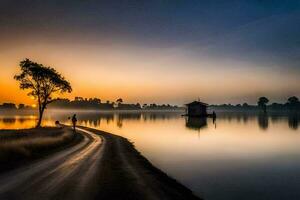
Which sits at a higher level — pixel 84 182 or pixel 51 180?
pixel 51 180

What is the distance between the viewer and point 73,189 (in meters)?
15.5

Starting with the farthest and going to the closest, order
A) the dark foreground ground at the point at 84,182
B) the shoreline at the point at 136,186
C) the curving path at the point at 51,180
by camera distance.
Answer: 1. the shoreline at the point at 136,186
2. the dark foreground ground at the point at 84,182
3. the curving path at the point at 51,180

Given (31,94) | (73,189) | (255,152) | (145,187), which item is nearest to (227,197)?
(145,187)

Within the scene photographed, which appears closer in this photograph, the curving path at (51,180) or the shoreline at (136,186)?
→ the curving path at (51,180)

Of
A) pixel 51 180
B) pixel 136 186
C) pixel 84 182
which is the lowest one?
pixel 136 186

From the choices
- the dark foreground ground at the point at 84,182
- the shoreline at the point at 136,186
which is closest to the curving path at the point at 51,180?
the dark foreground ground at the point at 84,182

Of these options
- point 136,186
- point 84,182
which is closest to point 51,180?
point 84,182

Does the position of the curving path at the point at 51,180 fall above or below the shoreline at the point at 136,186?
above

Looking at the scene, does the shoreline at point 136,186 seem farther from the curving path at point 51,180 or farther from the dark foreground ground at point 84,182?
the curving path at point 51,180

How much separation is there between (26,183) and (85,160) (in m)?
9.34

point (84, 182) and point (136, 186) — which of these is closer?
point (84, 182)

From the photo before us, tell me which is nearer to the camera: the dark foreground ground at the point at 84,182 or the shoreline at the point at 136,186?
the dark foreground ground at the point at 84,182

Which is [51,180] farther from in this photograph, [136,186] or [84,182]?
[136,186]

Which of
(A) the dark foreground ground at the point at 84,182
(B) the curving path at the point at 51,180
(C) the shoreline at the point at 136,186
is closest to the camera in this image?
(B) the curving path at the point at 51,180
